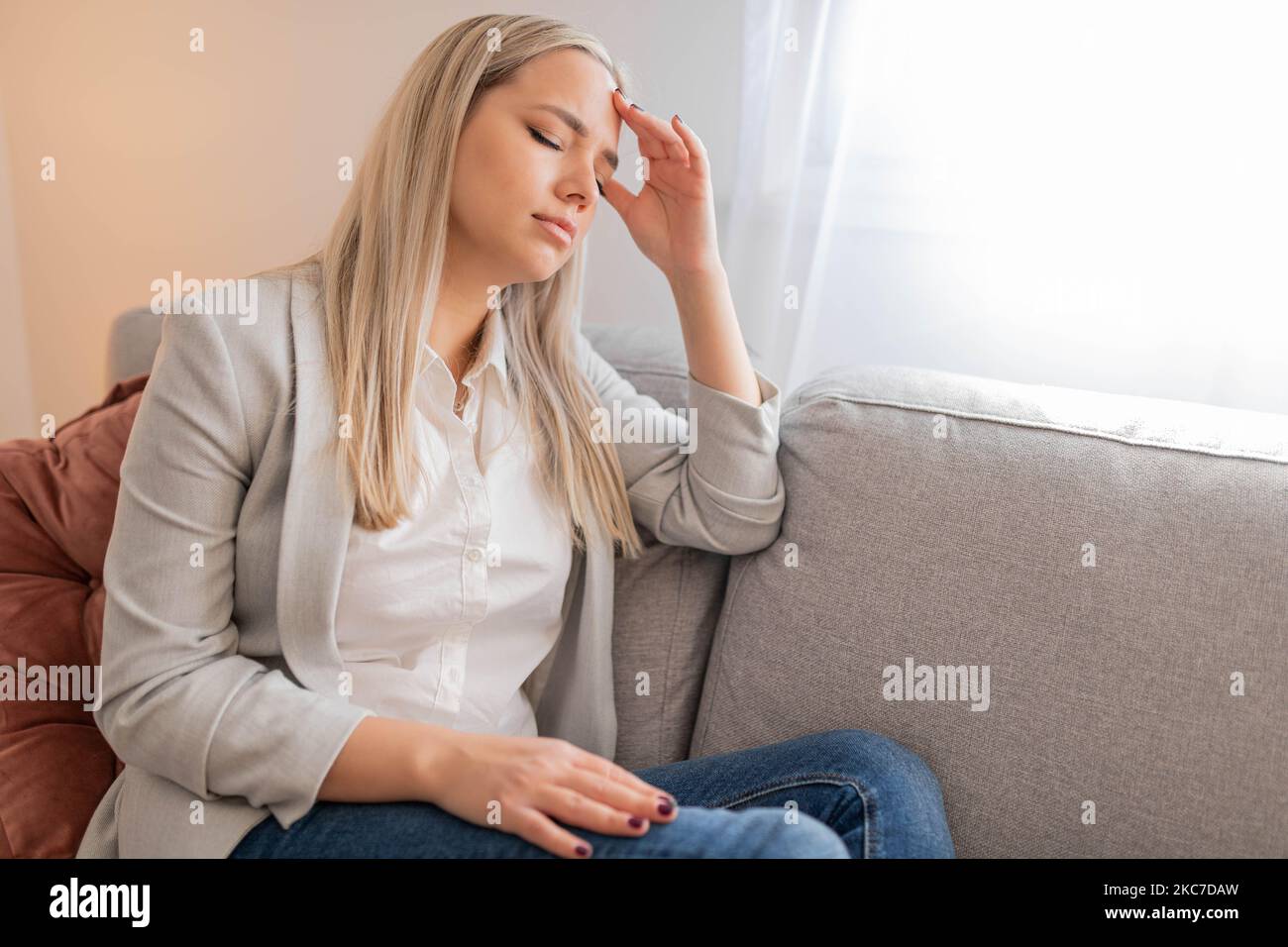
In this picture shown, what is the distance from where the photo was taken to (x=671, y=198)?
4.09 ft

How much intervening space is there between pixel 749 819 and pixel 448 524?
0.43m

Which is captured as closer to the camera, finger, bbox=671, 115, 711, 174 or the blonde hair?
the blonde hair

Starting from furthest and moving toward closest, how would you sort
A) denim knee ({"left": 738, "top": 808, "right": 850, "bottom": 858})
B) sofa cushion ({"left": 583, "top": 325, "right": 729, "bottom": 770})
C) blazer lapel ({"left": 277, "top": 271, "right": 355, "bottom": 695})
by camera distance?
sofa cushion ({"left": 583, "top": 325, "right": 729, "bottom": 770})
blazer lapel ({"left": 277, "top": 271, "right": 355, "bottom": 695})
denim knee ({"left": 738, "top": 808, "right": 850, "bottom": 858})

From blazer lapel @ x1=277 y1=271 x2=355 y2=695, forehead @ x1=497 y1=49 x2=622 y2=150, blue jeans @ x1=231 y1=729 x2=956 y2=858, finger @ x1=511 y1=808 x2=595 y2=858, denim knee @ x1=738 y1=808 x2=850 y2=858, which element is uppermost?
forehead @ x1=497 y1=49 x2=622 y2=150

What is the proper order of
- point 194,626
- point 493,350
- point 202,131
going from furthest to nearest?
point 202,131 → point 493,350 → point 194,626

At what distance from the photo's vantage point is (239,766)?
0.95 meters

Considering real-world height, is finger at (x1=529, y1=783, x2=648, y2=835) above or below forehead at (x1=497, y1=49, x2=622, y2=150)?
below

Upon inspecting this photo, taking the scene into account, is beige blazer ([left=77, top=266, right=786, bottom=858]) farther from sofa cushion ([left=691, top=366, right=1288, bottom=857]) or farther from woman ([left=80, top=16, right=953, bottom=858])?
sofa cushion ([left=691, top=366, right=1288, bottom=857])

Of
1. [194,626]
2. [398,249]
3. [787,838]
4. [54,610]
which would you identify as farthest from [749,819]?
[54,610]

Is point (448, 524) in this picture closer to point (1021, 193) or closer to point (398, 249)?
point (398, 249)

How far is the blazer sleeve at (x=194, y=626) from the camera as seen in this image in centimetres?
95

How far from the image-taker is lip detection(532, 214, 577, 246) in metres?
1.13

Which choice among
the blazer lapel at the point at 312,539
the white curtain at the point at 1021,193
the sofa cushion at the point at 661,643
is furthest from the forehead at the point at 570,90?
the white curtain at the point at 1021,193

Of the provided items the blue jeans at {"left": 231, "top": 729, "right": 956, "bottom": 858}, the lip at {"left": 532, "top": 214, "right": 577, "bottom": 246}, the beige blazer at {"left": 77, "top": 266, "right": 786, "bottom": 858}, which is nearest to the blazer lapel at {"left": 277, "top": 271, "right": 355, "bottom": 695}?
the beige blazer at {"left": 77, "top": 266, "right": 786, "bottom": 858}
